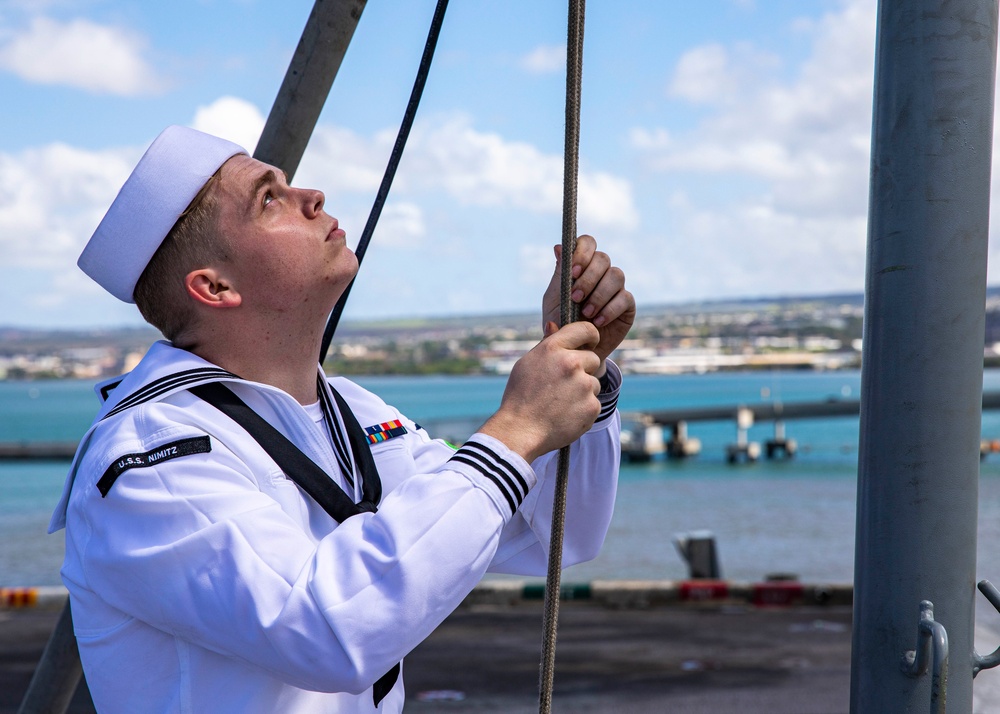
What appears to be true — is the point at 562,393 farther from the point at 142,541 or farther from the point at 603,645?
the point at 603,645

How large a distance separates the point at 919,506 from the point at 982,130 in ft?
2.26

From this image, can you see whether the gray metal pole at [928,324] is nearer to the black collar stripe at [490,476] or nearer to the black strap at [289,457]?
the black collar stripe at [490,476]

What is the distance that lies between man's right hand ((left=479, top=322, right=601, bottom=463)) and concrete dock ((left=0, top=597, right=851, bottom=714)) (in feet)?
21.7

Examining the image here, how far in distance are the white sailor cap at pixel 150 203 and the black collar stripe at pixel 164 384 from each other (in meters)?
0.34

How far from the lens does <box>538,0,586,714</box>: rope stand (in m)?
1.89

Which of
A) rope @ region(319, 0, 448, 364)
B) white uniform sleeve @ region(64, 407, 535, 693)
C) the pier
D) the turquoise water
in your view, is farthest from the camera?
the pier

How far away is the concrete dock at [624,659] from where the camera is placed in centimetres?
823

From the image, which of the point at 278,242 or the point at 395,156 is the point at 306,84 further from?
the point at 278,242

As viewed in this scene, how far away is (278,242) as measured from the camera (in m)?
2.06

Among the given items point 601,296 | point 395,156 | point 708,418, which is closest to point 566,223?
point 601,296

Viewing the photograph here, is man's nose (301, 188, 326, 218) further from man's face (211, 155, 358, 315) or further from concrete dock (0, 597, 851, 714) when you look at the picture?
concrete dock (0, 597, 851, 714)

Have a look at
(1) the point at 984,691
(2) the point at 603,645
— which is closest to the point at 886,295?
(1) the point at 984,691

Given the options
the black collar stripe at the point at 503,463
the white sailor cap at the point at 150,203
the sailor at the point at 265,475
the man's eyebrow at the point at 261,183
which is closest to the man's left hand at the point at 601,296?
the sailor at the point at 265,475

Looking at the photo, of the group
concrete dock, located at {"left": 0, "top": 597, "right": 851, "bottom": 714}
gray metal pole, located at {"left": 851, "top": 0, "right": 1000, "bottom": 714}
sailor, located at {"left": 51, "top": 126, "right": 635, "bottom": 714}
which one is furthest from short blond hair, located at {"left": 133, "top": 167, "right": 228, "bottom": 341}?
concrete dock, located at {"left": 0, "top": 597, "right": 851, "bottom": 714}
